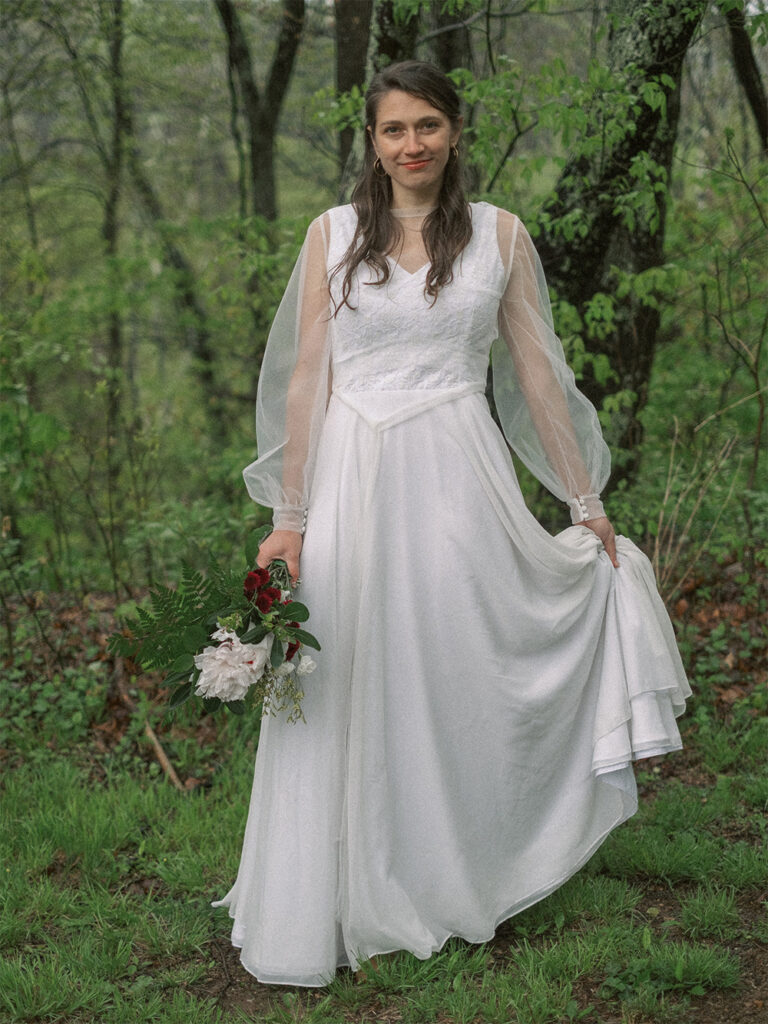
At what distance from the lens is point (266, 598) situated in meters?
2.52

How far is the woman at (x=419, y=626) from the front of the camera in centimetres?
273

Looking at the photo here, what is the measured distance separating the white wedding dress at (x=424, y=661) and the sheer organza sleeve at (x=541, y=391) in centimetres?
3

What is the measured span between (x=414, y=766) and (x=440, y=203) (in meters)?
1.55

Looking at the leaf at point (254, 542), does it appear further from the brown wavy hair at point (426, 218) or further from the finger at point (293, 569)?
the brown wavy hair at point (426, 218)

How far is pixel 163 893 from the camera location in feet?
11.1

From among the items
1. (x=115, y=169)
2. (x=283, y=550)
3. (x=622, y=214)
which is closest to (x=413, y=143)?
(x=283, y=550)

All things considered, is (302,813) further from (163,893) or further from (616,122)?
(616,122)

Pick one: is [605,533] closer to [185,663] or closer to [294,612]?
[294,612]

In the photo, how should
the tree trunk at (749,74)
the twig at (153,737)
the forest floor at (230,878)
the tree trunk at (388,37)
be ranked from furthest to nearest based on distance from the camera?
the tree trunk at (749,74) → the tree trunk at (388,37) → the twig at (153,737) → the forest floor at (230,878)

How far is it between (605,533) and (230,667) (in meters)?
1.20

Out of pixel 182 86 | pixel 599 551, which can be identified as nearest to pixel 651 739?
pixel 599 551

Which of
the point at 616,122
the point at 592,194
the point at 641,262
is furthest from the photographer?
the point at 641,262

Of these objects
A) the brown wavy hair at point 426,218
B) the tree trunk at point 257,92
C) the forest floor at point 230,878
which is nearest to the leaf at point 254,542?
the brown wavy hair at point 426,218

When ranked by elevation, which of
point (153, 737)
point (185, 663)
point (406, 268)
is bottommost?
point (153, 737)
